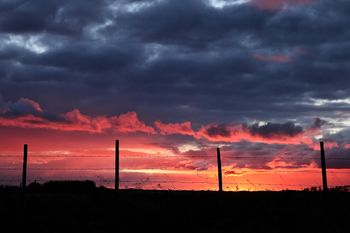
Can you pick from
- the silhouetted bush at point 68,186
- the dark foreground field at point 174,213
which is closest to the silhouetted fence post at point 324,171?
the dark foreground field at point 174,213

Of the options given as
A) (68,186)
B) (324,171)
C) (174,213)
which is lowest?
(174,213)

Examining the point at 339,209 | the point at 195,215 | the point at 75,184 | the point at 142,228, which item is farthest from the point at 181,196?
the point at 75,184

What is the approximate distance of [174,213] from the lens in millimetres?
17125

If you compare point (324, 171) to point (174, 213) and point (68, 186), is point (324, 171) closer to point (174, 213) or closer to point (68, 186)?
point (174, 213)

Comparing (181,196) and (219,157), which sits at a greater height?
(219,157)

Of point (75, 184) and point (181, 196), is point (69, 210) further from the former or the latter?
point (75, 184)

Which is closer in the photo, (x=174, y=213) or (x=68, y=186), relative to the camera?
(x=174, y=213)

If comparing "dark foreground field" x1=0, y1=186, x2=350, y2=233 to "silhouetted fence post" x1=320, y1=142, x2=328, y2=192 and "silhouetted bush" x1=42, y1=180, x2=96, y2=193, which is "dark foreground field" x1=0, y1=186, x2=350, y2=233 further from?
"silhouetted bush" x1=42, y1=180, x2=96, y2=193

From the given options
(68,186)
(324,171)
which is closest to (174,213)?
(324,171)

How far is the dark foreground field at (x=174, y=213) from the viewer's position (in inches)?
618

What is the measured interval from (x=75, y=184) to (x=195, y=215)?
13561mm

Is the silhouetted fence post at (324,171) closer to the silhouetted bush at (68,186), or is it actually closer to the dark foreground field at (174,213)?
the dark foreground field at (174,213)

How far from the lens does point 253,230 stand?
51.0ft

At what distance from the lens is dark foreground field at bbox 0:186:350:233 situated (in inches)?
618
